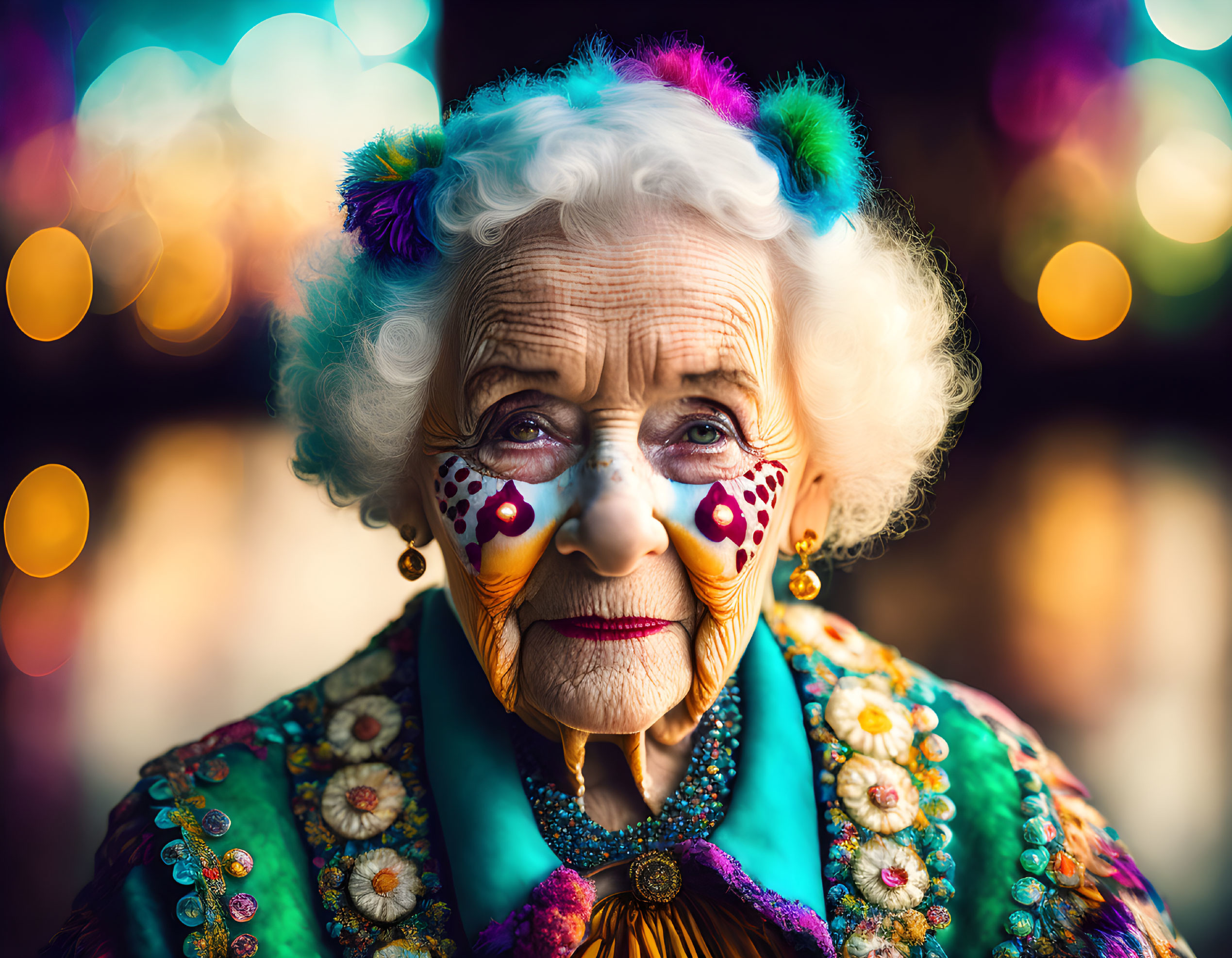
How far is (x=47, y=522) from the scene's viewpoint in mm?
3887

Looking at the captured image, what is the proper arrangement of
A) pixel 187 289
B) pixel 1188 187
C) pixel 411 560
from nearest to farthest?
1. pixel 411 560
2. pixel 1188 187
3. pixel 187 289

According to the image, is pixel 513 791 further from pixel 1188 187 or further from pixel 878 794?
pixel 1188 187

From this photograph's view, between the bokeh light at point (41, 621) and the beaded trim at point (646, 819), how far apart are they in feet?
9.66

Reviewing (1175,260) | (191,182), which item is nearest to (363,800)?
(1175,260)

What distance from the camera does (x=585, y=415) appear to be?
1302 millimetres

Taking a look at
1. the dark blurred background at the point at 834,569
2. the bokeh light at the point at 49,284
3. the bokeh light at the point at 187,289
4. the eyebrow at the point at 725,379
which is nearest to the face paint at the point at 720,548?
the eyebrow at the point at 725,379

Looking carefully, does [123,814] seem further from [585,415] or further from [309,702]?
[585,415]

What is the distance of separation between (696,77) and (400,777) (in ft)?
4.25

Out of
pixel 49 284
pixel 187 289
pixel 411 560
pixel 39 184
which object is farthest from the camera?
pixel 187 289

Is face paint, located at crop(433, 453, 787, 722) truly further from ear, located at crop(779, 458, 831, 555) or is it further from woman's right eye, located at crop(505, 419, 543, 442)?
ear, located at crop(779, 458, 831, 555)

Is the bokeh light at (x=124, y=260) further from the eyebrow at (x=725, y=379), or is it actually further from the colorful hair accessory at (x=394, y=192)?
the eyebrow at (x=725, y=379)

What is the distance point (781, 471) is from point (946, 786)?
665 mm

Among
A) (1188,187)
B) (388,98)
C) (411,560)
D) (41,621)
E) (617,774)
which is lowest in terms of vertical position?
(41,621)

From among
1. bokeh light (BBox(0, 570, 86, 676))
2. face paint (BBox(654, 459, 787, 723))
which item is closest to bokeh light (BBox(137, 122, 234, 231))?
bokeh light (BBox(0, 570, 86, 676))
